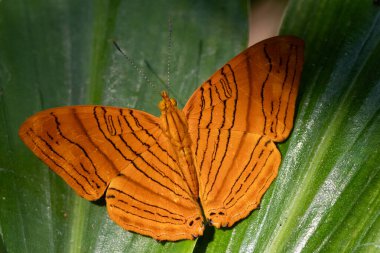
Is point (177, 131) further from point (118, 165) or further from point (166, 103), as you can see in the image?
point (118, 165)

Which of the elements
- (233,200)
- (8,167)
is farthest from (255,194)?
(8,167)

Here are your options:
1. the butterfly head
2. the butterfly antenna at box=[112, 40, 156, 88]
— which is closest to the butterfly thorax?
the butterfly head

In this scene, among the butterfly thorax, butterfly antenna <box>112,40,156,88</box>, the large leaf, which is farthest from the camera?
butterfly antenna <box>112,40,156,88</box>

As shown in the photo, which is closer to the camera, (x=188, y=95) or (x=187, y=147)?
(x=187, y=147)

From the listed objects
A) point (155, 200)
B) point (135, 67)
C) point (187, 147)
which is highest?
point (135, 67)

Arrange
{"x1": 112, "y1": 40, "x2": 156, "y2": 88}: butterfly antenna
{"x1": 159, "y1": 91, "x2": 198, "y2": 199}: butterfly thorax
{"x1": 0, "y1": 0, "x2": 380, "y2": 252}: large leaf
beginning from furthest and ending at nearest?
{"x1": 112, "y1": 40, "x2": 156, "y2": 88}: butterfly antenna, {"x1": 159, "y1": 91, "x2": 198, "y2": 199}: butterfly thorax, {"x1": 0, "y1": 0, "x2": 380, "y2": 252}: large leaf

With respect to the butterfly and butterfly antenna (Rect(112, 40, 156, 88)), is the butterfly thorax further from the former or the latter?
butterfly antenna (Rect(112, 40, 156, 88))

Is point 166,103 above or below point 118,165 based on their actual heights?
above

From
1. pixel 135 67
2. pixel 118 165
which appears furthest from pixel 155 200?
pixel 135 67
